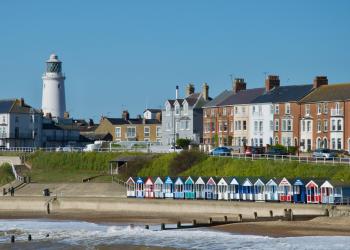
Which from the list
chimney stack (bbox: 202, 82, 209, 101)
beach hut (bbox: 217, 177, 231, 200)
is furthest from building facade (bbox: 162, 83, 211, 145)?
beach hut (bbox: 217, 177, 231, 200)

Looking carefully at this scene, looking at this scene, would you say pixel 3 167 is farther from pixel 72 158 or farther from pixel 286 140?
pixel 286 140

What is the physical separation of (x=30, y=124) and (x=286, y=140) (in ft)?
111

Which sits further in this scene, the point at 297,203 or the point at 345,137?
the point at 345,137

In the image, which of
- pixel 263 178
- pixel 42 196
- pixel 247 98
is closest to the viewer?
pixel 263 178

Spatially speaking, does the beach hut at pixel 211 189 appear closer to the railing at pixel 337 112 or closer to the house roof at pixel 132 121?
the railing at pixel 337 112

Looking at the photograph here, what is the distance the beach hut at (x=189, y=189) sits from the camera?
67000mm

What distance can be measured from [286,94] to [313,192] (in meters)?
30.8

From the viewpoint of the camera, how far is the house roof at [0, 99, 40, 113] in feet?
351

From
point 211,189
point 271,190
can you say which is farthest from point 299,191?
point 211,189

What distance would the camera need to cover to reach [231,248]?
44.4 meters

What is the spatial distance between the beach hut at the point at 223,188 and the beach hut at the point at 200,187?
4.64 feet

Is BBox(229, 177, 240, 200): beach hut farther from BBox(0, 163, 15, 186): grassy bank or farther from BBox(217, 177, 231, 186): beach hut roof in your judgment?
BBox(0, 163, 15, 186): grassy bank

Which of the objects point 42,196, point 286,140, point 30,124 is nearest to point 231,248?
point 42,196

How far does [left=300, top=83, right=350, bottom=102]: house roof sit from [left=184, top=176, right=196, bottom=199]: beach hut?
772 inches
